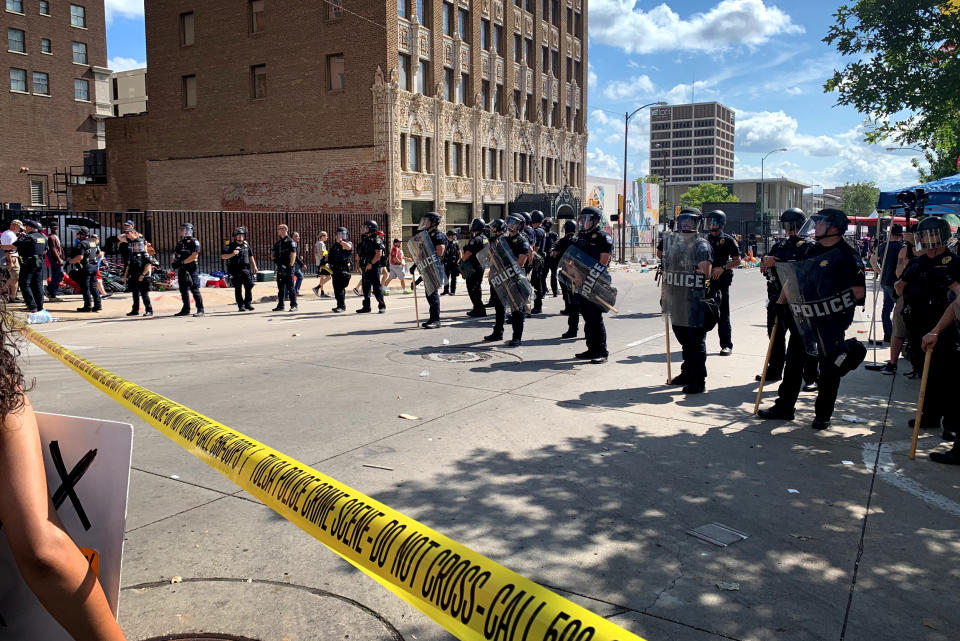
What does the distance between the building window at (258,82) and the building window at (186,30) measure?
447cm

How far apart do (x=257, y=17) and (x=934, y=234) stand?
3486 centimetres

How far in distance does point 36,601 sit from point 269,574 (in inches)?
67.0

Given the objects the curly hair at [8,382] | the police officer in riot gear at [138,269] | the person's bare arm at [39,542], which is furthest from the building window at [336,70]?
the person's bare arm at [39,542]

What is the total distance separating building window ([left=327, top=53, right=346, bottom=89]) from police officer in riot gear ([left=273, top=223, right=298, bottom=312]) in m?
19.7

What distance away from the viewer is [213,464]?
10.0ft

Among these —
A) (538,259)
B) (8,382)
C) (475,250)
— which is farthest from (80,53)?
(8,382)

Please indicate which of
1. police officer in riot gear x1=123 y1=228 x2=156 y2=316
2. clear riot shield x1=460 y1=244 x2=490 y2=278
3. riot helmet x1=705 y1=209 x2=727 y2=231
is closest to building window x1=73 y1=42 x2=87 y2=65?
police officer in riot gear x1=123 y1=228 x2=156 y2=316

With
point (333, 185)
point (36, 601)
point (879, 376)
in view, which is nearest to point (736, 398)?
point (879, 376)

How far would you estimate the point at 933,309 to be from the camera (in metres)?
7.05

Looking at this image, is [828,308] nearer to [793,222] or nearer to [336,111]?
[793,222]

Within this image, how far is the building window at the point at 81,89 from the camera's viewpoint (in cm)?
5369

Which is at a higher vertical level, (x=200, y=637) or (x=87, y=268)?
(x=87, y=268)

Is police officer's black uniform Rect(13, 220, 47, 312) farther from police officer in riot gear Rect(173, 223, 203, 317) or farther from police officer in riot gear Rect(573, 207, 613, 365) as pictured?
police officer in riot gear Rect(573, 207, 613, 365)

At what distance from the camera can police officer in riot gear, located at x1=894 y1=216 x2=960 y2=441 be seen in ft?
19.4
